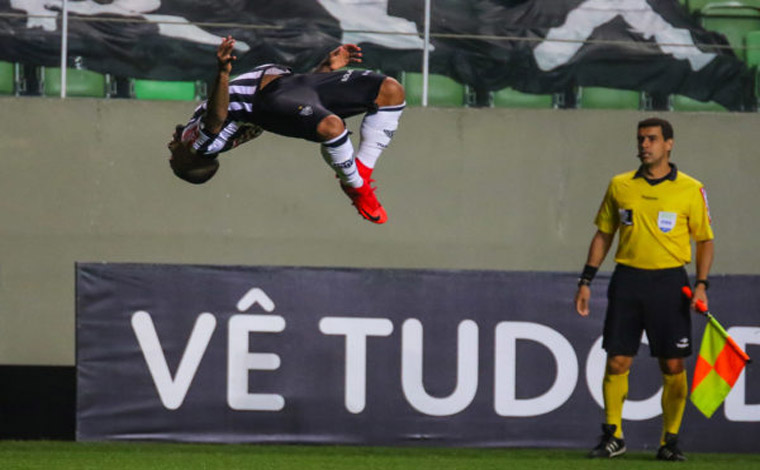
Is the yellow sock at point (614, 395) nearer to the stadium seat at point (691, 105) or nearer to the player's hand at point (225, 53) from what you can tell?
the stadium seat at point (691, 105)

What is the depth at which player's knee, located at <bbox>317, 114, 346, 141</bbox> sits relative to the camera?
18.2ft

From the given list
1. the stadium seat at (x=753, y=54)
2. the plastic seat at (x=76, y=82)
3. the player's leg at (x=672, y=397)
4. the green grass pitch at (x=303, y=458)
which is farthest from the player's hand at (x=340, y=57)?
the stadium seat at (x=753, y=54)

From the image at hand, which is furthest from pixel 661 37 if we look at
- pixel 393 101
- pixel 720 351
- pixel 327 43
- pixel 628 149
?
pixel 393 101

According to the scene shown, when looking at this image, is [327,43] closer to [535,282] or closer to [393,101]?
[535,282]

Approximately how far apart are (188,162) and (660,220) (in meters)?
2.93

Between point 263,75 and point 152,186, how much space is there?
4.32m

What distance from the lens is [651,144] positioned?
771 cm

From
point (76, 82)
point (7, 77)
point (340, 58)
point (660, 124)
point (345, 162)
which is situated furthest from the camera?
point (76, 82)

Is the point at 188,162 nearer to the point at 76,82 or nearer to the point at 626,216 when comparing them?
the point at 626,216

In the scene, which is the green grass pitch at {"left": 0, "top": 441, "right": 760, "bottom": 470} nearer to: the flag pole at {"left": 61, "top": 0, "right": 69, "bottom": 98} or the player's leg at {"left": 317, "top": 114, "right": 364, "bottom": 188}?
the player's leg at {"left": 317, "top": 114, "right": 364, "bottom": 188}

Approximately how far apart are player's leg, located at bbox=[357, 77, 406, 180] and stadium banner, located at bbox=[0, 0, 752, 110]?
13.4 ft

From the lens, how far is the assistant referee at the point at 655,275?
7719 millimetres

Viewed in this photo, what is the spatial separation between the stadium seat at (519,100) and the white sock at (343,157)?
4692 millimetres

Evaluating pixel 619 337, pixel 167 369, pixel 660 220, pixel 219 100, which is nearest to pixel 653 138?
pixel 660 220
